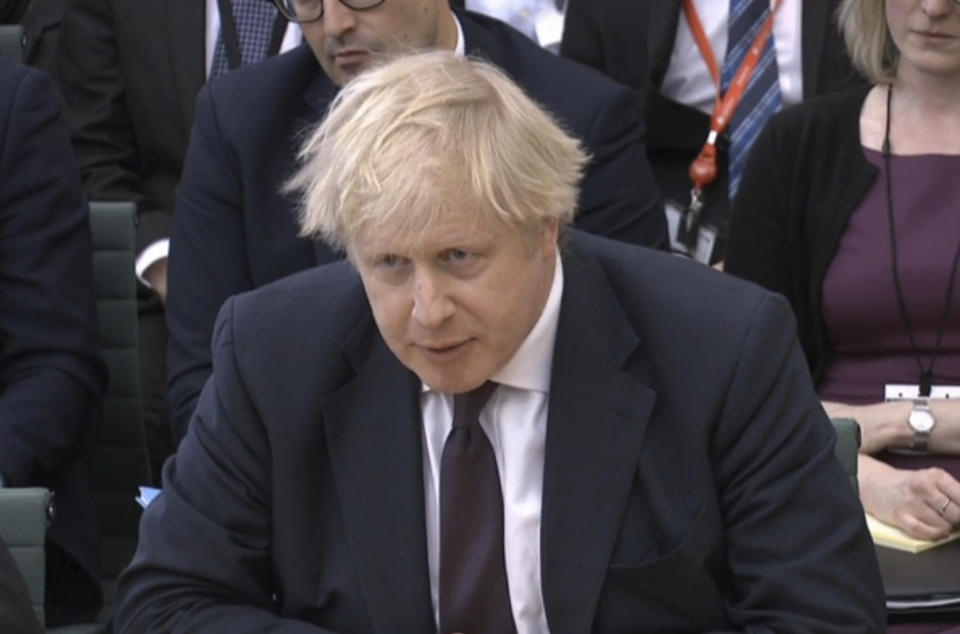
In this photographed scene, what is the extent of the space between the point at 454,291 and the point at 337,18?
1402 mm

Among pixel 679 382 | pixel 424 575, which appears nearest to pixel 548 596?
pixel 424 575

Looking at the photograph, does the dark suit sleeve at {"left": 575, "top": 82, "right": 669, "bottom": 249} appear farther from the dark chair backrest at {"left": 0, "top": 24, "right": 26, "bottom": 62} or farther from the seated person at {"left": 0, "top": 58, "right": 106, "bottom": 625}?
the dark chair backrest at {"left": 0, "top": 24, "right": 26, "bottom": 62}

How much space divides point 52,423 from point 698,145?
6.30 feet

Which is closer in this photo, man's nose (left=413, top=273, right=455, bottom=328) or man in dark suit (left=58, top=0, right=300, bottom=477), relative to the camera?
man's nose (left=413, top=273, right=455, bottom=328)

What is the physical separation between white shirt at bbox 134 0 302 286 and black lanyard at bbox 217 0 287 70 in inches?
0.7

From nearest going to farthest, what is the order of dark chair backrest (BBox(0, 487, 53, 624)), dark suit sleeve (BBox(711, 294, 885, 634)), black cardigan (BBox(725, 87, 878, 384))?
dark suit sleeve (BBox(711, 294, 885, 634))
dark chair backrest (BBox(0, 487, 53, 624))
black cardigan (BBox(725, 87, 878, 384))

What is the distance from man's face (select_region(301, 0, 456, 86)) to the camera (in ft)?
12.2

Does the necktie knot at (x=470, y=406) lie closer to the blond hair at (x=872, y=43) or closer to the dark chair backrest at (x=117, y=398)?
the dark chair backrest at (x=117, y=398)

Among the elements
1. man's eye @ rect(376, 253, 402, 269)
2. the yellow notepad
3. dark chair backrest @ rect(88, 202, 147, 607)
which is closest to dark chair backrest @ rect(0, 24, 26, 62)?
dark chair backrest @ rect(88, 202, 147, 607)

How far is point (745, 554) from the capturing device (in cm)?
254

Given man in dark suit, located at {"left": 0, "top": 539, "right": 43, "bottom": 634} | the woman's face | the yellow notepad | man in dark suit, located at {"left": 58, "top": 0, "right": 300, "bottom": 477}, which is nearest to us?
man in dark suit, located at {"left": 0, "top": 539, "right": 43, "bottom": 634}

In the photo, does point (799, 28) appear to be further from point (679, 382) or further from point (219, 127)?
point (679, 382)

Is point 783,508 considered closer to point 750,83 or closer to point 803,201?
point 803,201

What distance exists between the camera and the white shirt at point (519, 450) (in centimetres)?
259
